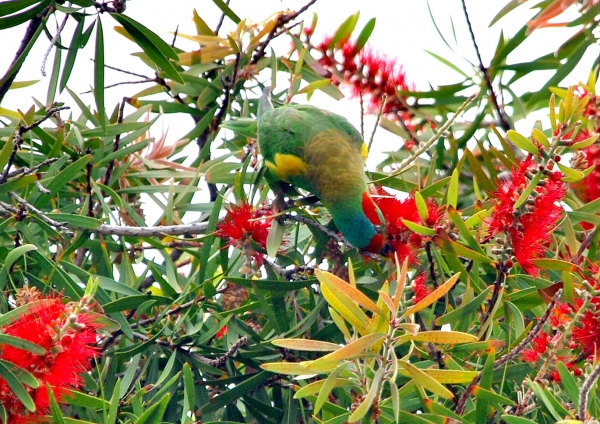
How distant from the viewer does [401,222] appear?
229 centimetres

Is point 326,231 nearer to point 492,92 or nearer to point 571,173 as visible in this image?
point 492,92

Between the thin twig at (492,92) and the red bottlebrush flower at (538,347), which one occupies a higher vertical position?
the thin twig at (492,92)

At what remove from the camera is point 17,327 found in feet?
5.51

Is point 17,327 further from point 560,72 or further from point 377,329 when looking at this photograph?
point 560,72

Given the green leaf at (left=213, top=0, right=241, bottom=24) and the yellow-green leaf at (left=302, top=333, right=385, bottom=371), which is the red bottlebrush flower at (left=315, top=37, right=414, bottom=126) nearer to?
the green leaf at (left=213, top=0, right=241, bottom=24)

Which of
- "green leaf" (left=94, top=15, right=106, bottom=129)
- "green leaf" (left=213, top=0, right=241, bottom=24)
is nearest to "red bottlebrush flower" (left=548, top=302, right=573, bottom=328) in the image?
"green leaf" (left=94, top=15, right=106, bottom=129)

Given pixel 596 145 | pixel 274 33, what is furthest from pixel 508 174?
pixel 274 33

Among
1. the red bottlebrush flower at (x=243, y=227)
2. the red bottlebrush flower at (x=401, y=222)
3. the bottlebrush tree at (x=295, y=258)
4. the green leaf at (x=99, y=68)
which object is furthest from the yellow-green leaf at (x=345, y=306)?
the green leaf at (x=99, y=68)

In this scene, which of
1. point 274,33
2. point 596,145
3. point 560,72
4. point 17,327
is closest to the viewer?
point 17,327

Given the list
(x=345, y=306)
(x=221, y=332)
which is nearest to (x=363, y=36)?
(x=221, y=332)

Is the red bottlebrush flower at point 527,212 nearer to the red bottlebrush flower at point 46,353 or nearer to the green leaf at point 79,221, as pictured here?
the red bottlebrush flower at point 46,353

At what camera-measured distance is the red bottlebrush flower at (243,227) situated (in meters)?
2.47

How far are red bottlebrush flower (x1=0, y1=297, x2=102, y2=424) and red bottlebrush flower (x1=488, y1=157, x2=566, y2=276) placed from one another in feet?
3.23

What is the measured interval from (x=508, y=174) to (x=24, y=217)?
1.49 m
